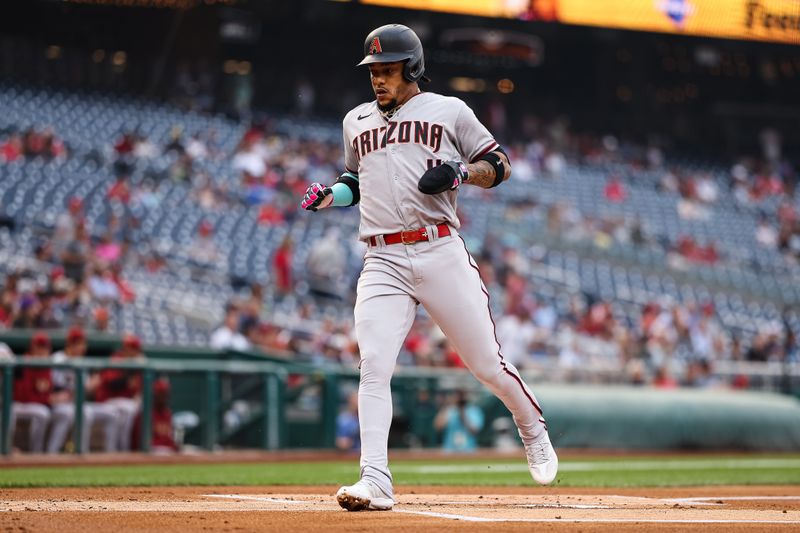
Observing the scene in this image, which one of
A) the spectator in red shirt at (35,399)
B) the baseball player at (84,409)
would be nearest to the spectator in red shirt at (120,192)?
the baseball player at (84,409)

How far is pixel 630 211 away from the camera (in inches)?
875

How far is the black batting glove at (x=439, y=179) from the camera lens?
409cm

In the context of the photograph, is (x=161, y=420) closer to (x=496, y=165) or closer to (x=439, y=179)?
(x=496, y=165)

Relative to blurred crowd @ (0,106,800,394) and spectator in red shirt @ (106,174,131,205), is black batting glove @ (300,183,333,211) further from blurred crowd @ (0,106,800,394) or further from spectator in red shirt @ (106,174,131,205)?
spectator in red shirt @ (106,174,131,205)

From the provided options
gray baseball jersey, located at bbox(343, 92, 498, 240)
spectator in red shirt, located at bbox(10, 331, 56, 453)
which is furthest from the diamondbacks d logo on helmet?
spectator in red shirt, located at bbox(10, 331, 56, 453)

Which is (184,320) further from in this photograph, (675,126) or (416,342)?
(675,126)

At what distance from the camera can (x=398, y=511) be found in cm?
406

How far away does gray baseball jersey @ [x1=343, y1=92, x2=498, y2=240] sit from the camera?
4281mm

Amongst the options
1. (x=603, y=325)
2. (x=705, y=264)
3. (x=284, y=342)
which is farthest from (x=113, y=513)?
(x=705, y=264)

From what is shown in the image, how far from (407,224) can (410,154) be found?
252mm

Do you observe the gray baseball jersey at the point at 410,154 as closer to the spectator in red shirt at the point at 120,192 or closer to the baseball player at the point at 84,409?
the baseball player at the point at 84,409

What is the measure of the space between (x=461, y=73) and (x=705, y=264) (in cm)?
712

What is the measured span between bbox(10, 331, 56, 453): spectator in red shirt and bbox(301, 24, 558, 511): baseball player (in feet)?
17.2

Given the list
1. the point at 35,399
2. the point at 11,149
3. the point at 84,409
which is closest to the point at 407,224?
the point at 35,399
